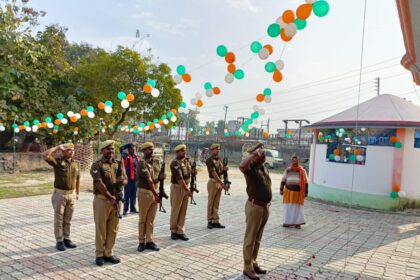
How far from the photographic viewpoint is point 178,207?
6191 mm

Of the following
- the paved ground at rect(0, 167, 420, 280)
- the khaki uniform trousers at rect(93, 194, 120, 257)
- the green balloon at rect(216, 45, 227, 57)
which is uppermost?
the green balloon at rect(216, 45, 227, 57)

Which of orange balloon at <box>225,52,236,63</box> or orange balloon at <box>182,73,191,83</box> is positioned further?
orange balloon at <box>182,73,191,83</box>

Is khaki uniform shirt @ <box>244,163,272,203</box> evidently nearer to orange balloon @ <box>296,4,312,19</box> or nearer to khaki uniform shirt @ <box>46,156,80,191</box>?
orange balloon @ <box>296,4,312,19</box>

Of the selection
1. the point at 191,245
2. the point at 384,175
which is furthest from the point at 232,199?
the point at 191,245

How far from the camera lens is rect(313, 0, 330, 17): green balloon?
177 inches

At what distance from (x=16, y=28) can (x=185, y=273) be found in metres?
15.9

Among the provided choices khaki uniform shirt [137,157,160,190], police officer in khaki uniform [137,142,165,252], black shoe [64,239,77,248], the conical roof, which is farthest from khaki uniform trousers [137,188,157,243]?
the conical roof

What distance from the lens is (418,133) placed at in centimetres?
1067

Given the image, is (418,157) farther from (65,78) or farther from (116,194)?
(65,78)

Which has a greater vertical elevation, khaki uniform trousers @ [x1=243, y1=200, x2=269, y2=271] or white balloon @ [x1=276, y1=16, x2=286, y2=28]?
white balloon @ [x1=276, y1=16, x2=286, y2=28]

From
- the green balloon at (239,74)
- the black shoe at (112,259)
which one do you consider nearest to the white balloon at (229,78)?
the green balloon at (239,74)

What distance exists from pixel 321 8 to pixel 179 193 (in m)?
3.76

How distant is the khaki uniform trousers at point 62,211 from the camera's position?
5.33 meters

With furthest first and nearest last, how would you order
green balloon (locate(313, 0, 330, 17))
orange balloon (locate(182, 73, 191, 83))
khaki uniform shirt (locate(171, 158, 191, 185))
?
orange balloon (locate(182, 73, 191, 83))
khaki uniform shirt (locate(171, 158, 191, 185))
green balloon (locate(313, 0, 330, 17))
